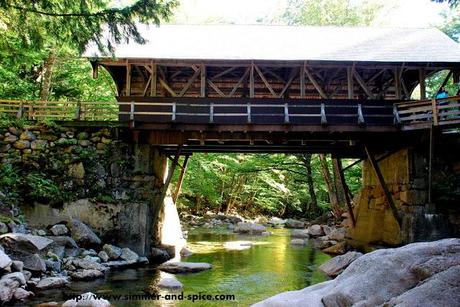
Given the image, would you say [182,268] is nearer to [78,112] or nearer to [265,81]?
[78,112]

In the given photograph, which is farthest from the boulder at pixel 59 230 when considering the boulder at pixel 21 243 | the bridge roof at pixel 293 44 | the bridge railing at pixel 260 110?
the bridge roof at pixel 293 44

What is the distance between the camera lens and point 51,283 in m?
8.57

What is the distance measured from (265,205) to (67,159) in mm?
21690

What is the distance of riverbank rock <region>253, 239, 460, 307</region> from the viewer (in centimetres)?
339

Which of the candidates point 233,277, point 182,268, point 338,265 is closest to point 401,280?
point 233,277

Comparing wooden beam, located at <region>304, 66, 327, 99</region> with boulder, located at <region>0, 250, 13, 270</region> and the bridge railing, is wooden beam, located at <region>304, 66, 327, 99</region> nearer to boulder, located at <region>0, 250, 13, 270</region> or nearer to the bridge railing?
the bridge railing

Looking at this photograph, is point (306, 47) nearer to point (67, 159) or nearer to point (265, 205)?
point (67, 159)

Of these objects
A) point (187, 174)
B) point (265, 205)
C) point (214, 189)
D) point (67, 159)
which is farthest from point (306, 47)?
point (265, 205)

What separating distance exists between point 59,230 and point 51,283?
350 centimetres

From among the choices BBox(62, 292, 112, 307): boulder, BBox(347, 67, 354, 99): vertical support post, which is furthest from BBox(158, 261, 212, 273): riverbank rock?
BBox(347, 67, 354, 99): vertical support post

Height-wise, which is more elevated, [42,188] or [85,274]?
[42,188]

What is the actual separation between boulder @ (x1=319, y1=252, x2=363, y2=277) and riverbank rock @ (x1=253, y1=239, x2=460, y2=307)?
650 cm

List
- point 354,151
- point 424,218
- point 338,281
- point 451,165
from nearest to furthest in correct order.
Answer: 1. point 338,281
2. point 424,218
3. point 451,165
4. point 354,151

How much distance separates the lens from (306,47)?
50.4 feet
